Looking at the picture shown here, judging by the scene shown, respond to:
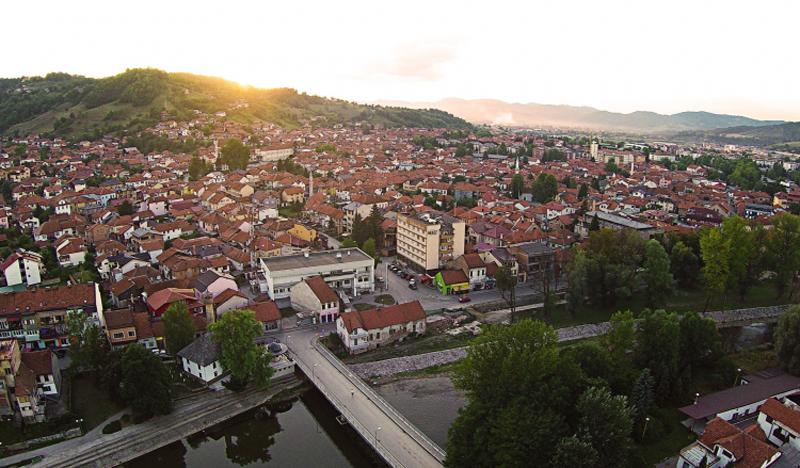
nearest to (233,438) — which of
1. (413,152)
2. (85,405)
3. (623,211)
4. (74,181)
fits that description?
(85,405)

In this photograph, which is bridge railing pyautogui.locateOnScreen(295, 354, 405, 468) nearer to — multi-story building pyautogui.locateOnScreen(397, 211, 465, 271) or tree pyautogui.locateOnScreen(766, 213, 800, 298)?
multi-story building pyautogui.locateOnScreen(397, 211, 465, 271)

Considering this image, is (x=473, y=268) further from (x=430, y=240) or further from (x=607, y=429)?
(x=607, y=429)

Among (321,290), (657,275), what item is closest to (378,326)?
(321,290)

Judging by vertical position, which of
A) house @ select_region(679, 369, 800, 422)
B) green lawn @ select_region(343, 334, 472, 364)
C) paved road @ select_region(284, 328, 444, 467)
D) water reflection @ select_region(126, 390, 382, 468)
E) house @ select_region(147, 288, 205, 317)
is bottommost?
water reflection @ select_region(126, 390, 382, 468)

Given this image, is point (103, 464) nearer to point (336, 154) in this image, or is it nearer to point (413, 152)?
point (336, 154)

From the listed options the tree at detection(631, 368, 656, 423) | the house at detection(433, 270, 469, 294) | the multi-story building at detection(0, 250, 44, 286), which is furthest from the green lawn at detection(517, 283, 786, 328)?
the multi-story building at detection(0, 250, 44, 286)

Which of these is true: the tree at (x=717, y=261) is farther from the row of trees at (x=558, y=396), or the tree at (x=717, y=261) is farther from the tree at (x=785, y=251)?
the row of trees at (x=558, y=396)
